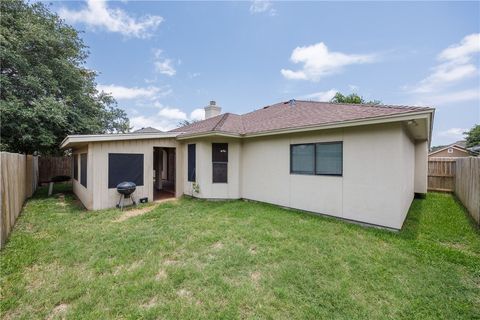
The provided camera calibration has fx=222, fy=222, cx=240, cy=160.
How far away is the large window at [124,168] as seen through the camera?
7531mm

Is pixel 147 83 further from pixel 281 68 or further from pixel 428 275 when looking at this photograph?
pixel 428 275

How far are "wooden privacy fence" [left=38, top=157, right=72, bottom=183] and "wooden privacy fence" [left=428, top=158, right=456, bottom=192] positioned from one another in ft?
70.2

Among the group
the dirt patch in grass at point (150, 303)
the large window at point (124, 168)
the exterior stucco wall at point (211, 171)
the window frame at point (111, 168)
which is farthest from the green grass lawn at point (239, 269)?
the exterior stucco wall at point (211, 171)

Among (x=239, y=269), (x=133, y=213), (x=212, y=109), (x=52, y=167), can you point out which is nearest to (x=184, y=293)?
(x=239, y=269)

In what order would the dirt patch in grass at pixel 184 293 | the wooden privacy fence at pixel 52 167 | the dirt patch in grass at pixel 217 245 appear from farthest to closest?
the wooden privacy fence at pixel 52 167
the dirt patch in grass at pixel 217 245
the dirt patch in grass at pixel 184 293

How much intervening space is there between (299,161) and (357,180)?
1.81 m

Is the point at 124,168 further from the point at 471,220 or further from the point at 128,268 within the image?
Result: the point at 471,220

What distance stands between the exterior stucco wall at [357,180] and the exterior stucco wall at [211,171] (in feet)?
5.26

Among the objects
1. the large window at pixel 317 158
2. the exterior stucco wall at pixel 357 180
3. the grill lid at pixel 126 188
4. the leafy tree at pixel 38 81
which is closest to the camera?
the exterior stucco wall at pixel 357 180

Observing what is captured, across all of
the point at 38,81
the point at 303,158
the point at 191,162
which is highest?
the point at 38,81

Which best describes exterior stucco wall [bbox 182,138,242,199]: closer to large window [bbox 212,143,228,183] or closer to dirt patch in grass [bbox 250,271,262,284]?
large window [bbox 212,143,228,183]

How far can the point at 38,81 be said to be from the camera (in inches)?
420

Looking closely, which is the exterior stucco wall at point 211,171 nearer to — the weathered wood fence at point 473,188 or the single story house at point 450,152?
the weathered wood fence at point 473,188

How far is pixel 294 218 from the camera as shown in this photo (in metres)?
6.21
